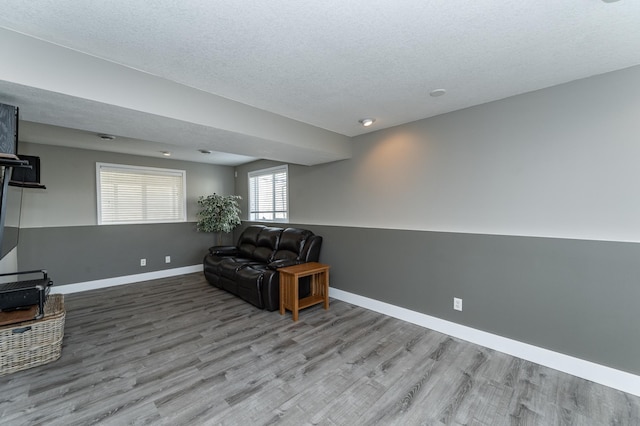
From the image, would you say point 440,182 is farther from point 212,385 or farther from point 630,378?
point 212,385

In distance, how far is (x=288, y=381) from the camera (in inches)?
81.0

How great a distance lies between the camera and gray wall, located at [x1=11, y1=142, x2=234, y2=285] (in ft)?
13.1

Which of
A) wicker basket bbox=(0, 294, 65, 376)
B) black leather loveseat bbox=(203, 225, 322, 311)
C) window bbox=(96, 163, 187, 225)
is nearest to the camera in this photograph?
wicker basket bbox=(0, 294, 65, 376)

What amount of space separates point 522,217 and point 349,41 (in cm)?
221

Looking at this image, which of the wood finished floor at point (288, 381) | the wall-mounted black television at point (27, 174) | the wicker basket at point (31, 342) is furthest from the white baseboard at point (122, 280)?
the wicker basket at point (31, 342)

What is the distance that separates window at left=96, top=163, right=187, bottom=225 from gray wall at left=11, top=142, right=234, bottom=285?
0.12 meters

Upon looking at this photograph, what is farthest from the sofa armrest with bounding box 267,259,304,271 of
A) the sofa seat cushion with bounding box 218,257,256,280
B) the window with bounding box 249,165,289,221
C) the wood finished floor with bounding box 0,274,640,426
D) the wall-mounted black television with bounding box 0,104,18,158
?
the wall-mounted black television with bounding box 0,104,18,158

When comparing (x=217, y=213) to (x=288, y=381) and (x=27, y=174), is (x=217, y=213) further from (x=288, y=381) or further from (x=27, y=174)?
(x=288, y=381)

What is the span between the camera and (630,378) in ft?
6.35

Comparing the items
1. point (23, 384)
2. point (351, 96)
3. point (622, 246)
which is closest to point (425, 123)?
point (351, 96)

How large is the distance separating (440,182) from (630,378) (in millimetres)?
2116

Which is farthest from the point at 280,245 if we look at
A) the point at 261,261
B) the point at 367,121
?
the point at 367,121

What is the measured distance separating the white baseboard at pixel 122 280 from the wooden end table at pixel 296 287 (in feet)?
10.2

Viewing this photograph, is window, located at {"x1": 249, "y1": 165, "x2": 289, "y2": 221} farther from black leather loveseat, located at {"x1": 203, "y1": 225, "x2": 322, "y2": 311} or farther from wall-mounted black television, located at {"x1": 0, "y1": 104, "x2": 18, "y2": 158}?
wall-mounted black television, located at {"x1": 0, "y1": 104, "x2": 18, "y2": 158}
